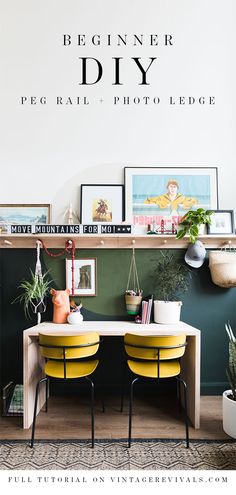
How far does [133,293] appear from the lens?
3.11 meters

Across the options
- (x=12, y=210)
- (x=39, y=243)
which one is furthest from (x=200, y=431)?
(x=12, y=210)

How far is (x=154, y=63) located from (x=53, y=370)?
277cm

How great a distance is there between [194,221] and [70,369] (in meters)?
1.52

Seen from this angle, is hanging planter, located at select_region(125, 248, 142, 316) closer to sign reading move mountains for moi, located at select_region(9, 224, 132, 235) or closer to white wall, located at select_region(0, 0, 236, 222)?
sign reading move mountains for moi, located at select_region(9, 224, 132, 235)

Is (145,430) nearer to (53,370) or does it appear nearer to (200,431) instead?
(200,431)

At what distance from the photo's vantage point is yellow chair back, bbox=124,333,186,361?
2367mm

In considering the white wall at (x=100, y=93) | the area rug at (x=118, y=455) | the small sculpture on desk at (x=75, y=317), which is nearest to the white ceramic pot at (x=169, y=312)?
the small sculpture on desk at (x=75, y=317)

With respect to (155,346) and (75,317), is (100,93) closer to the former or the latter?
(75,317)

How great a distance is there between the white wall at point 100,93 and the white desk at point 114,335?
3.50 ft

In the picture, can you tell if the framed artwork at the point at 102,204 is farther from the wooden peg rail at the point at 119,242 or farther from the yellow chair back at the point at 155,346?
the yellow chair back at the point at 155,346

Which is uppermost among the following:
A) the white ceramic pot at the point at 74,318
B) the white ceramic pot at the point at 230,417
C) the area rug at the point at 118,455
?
the white ceramic pot at the point at 74,318

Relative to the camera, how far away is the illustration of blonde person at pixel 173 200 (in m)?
3.23

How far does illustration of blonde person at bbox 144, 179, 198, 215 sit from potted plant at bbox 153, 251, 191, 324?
42 centimetres

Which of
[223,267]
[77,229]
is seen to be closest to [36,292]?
[77,229]
